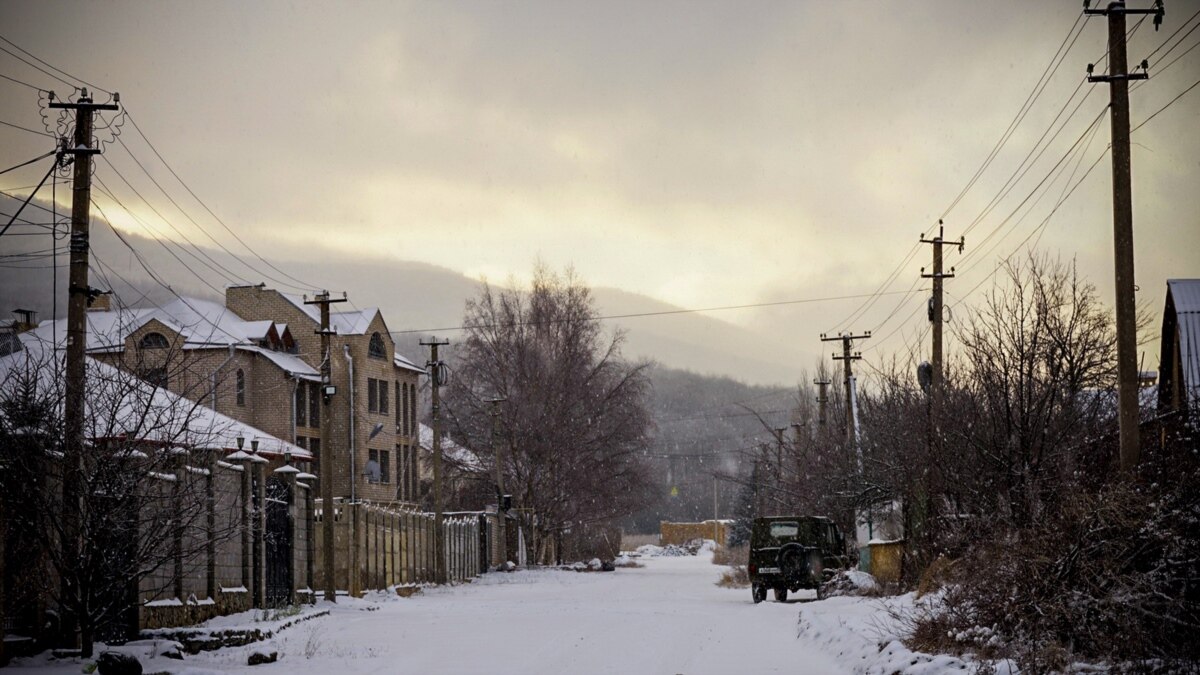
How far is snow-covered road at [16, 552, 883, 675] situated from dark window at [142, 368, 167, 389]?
3349 mm

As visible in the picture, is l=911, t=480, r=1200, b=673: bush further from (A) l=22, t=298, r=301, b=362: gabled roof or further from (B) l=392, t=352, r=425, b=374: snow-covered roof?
(B) l=392, t=352, r=425, b=374: snow-covered roof

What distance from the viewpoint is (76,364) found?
16188 mm

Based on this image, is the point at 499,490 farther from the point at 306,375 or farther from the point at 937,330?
the point at 937,330

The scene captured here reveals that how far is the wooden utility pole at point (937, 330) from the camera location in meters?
21.5

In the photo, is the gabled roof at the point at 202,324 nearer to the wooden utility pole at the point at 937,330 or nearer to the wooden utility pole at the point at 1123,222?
the wooden utility pole at the point at 937,330

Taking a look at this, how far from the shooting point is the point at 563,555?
64.9 m

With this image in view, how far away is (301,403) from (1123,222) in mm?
44942

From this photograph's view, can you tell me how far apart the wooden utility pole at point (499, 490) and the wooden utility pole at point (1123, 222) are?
36.7 meters

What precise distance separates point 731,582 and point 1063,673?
29720mm

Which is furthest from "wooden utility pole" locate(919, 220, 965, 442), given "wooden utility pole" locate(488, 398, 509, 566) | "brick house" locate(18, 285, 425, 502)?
"brick house" locate(18, 285, 425, 502)

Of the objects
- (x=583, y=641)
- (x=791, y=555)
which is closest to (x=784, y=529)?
(x=791, y=555)

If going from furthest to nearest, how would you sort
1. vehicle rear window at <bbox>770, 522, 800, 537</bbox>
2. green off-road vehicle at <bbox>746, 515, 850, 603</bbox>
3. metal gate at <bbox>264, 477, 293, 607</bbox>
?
1. vehicle rear window at <bbox>770, 522, 800, 537</bbox>
2. green off-road vehicle at <bbox>746, 515, 850, 603</bbox>
3. metal gate at <bbox>264, 477, 293, 607</bbox>

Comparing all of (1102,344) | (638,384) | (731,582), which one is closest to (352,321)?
(638,384)

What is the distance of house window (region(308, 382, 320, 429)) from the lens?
5822cm
